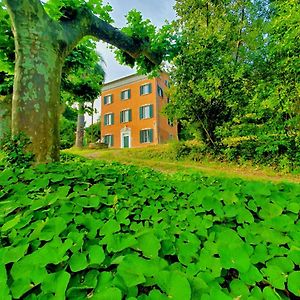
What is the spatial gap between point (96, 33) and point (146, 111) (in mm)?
21252

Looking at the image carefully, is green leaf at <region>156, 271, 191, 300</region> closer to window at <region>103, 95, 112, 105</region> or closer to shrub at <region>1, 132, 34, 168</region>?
shrub at <region>1, 132, 34, 168</region>

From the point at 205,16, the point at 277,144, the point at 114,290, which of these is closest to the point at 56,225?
the point at 114,290

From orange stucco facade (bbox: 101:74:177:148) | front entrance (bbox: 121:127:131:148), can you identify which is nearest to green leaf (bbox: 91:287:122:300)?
orange stucco facade (bbox: 101:74:177:148)

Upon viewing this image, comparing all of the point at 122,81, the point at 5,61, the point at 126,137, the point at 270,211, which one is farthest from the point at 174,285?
the point at 122,81

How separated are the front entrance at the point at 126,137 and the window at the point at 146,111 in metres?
2.40

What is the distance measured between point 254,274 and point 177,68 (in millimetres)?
12770

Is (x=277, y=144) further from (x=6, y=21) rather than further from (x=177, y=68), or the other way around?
(x=6, y=21)

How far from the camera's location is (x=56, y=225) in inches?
38.6

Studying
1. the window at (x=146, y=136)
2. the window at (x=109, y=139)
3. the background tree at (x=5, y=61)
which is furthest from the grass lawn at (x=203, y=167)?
the window at (x=109, y=139)

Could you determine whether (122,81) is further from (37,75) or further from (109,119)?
(37,75)

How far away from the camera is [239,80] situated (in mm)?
Answer: 11609

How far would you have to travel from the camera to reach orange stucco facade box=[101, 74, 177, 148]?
26.1 metres

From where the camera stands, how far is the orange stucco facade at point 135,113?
2614 cm

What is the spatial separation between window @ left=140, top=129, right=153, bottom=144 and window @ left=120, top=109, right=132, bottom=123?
8.51 feet
